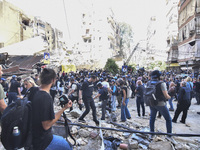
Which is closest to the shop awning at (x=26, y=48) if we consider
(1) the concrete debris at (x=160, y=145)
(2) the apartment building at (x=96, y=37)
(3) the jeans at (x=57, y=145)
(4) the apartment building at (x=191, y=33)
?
(4) the apartment building at (x=191, y=33)

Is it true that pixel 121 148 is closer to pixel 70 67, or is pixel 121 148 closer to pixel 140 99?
pixel 140 99

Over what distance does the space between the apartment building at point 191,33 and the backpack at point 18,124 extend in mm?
20103

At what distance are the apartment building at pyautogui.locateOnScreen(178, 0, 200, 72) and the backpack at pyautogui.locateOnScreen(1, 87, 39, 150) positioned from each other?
20103mm

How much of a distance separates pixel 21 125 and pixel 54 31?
150 ft

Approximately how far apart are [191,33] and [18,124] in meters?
26.3

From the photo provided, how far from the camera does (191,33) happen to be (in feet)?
75.4

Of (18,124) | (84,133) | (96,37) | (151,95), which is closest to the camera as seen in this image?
(18,124)

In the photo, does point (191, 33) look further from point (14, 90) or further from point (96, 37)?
point (96, 37)

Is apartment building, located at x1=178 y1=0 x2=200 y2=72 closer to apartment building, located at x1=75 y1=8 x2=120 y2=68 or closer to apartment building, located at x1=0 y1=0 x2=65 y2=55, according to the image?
apartment building, located at x1=0 y1=0 x2=65 y2=55

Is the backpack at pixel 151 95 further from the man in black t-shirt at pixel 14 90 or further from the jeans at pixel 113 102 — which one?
the man in black t-shirt at pixel 14 90

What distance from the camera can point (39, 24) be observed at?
117 ft

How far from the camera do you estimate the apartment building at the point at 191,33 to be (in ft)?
69.9

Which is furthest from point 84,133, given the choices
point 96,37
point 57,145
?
point 96,37

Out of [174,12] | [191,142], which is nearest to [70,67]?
[191,142]
